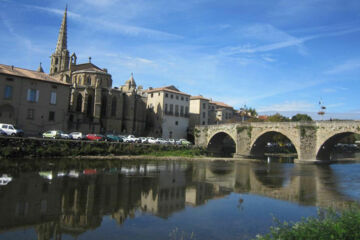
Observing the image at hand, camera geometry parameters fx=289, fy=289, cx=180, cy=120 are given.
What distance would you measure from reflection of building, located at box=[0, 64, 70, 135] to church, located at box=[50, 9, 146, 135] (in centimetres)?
760

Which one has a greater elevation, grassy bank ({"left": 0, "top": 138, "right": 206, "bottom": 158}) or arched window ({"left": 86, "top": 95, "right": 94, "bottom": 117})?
arched window ({"left": 86, "top": 95, "right": 94, "bottom": 117})

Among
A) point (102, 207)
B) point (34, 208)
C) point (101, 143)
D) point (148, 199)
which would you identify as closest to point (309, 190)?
point (148, 199)

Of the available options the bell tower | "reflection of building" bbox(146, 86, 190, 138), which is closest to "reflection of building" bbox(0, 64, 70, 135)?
"reflection of building" bbox(146, 86, 190, 138)

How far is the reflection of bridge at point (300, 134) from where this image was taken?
4175cm

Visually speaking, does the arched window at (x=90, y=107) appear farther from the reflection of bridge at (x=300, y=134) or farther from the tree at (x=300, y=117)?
the tree at (x=300, y=117)

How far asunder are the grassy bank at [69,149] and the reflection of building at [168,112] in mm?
19138

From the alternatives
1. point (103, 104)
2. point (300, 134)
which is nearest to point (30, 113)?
point (103, 104)

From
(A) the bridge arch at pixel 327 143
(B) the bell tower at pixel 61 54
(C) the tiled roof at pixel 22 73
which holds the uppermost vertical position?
(B) the bell tower at pixel 61 54

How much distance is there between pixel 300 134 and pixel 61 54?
6606 centimetres

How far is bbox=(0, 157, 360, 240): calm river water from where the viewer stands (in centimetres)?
1154

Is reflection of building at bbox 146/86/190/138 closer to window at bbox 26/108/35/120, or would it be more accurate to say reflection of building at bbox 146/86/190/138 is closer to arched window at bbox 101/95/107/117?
arched window at bbox 101/95/107/117

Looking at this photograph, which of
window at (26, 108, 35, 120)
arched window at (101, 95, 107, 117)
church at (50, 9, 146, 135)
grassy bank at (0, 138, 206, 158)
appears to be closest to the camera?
grassy bank at (0, 138, 206, 158)

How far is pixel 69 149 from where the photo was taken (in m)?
38.1

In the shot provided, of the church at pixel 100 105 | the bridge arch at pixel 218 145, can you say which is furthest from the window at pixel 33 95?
the bridge arch at pixel 218 145
